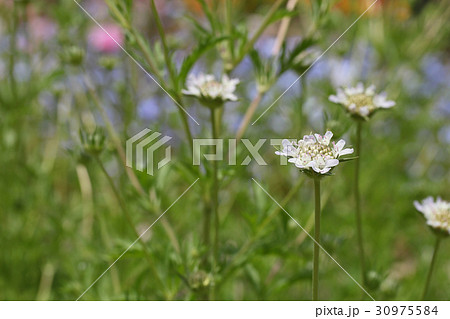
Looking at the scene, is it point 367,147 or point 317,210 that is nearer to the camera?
point 317,210

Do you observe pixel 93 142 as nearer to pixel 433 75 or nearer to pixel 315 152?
pixel 315 152

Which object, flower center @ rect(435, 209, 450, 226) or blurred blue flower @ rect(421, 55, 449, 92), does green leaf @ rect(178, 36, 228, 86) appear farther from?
blurred blue flower @ rect(421, 55, 449, 92)

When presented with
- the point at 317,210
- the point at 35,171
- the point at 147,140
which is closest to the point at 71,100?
the point at 35,171

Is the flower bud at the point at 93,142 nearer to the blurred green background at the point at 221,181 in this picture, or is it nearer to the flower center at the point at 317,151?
the blurred green background at the point at 221,181

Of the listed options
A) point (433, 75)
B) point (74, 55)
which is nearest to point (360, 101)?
point (74, 55)

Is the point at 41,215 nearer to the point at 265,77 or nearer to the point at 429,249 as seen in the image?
the point at 265,77

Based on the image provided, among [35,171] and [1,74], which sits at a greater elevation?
[1,74]

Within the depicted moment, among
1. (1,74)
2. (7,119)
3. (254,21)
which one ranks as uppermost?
(254,21)
